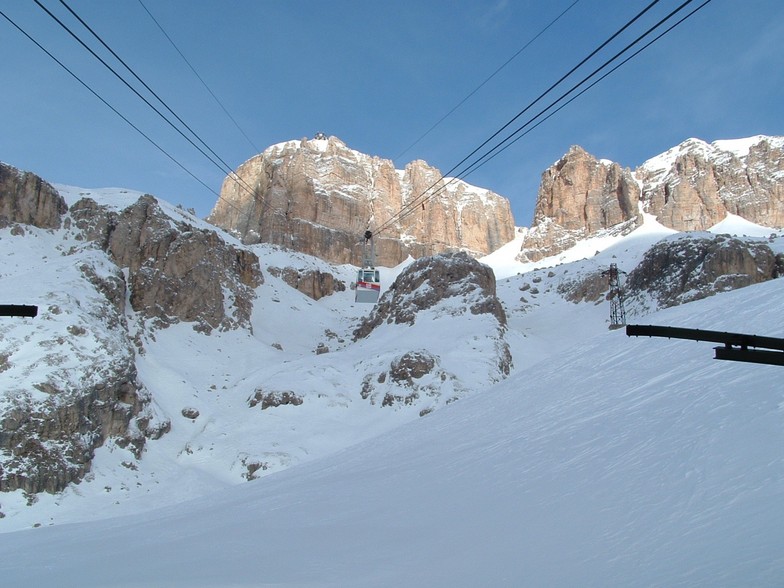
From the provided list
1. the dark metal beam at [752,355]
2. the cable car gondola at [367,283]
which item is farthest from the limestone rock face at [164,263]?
the dark metal beam at [752,355]

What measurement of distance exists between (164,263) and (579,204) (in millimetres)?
95306

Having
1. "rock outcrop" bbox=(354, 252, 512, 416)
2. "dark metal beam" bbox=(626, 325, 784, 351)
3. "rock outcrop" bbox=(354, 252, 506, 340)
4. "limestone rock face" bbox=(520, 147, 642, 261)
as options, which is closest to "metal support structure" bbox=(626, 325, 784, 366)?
"dark metal beam" bbox=(626, 325, 784, 351)

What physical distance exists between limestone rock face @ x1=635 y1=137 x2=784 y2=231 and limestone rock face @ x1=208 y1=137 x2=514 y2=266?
48299 millimetres

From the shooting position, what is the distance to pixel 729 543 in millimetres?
5234

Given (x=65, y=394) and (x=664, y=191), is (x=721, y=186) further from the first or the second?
(x=65, y=394)

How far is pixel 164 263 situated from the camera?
57.7 metres

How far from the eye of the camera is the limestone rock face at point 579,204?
121306 mm

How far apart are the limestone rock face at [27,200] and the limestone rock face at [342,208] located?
6429 centimetres

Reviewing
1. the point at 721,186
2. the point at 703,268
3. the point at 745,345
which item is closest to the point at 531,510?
the point at 745,345

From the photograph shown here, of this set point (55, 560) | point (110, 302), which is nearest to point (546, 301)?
point (110, 302)

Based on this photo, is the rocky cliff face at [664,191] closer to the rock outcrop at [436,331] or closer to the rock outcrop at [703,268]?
the rock outcrop at [703,268]

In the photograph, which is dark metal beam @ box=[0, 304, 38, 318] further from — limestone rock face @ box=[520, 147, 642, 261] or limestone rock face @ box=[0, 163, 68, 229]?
limestone rock face @ box=[520, 147, 642, 261]

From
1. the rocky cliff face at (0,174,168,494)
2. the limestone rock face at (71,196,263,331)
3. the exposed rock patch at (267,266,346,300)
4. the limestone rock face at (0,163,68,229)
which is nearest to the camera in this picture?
the rocky cliff face at (0,174,168,494)

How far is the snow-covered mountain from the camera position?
6207mm
